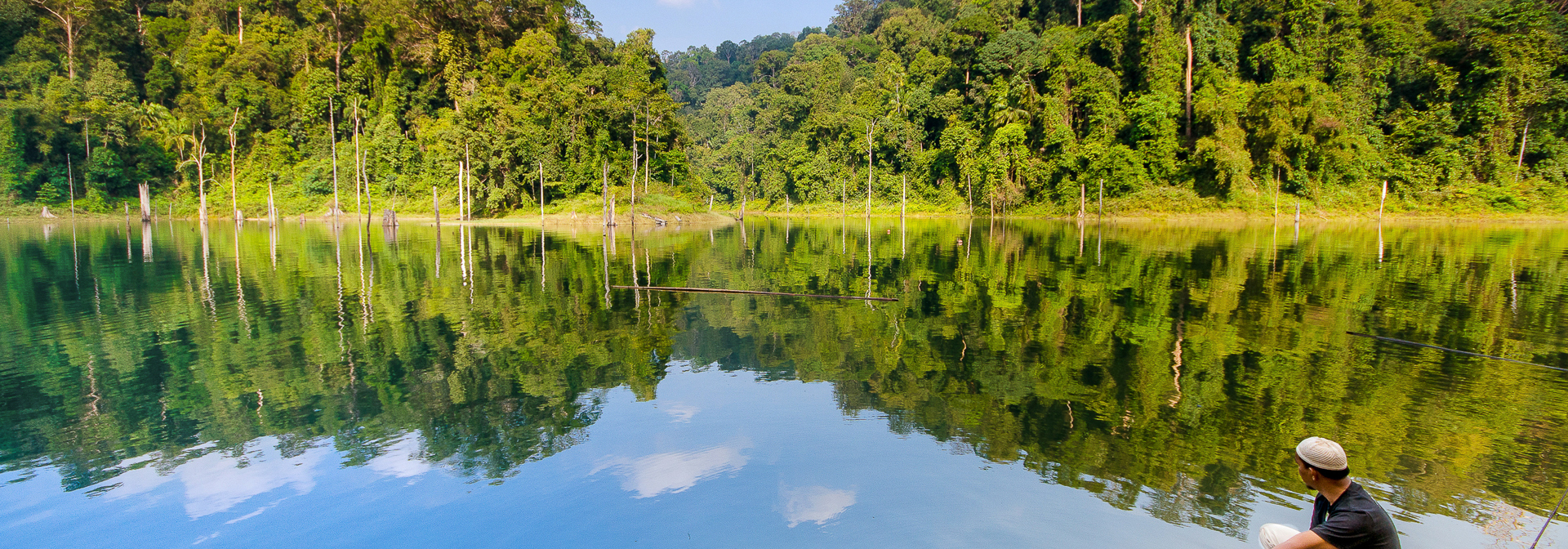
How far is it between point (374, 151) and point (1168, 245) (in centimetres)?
6028

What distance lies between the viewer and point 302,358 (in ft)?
35.2

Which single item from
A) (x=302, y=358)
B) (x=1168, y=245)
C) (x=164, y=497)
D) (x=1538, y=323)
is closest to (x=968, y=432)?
(x=164, y=497)

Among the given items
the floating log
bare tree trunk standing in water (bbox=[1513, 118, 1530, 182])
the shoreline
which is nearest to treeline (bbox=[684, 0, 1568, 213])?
bare tree trunk standing in water (bbox=[1513, 118, 1530, 182])

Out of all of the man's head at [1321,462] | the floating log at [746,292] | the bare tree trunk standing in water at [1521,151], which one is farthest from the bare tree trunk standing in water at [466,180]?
the bare tree trunk standing in water at [1521,151]

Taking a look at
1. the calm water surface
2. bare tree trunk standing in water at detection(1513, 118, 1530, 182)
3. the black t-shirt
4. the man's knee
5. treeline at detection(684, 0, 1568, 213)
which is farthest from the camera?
treeline at detection(684, 0, 1568, 213)

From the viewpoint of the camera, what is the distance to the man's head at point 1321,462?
3.47 metres

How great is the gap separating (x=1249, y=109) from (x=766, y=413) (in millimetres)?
53475

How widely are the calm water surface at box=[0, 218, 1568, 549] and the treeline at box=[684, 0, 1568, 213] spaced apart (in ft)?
118

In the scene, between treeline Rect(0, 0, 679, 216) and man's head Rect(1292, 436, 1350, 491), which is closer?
man's head Rect(1292, 436, 1350, 491)

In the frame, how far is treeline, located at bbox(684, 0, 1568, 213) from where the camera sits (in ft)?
155

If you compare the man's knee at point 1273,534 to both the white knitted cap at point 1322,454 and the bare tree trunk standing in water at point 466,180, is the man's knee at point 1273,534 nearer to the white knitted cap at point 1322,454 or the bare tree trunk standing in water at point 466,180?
the white knitted cap at point 1322,454

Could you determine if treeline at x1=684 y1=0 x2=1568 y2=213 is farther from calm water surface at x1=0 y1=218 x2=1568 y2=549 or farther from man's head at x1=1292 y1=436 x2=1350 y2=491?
man's head at x1=1292 y1=436 x2=1350 y2=491

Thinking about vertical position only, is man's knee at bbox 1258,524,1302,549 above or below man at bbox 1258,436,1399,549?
below

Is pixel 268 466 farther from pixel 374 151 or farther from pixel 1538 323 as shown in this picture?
pixel 374 151
